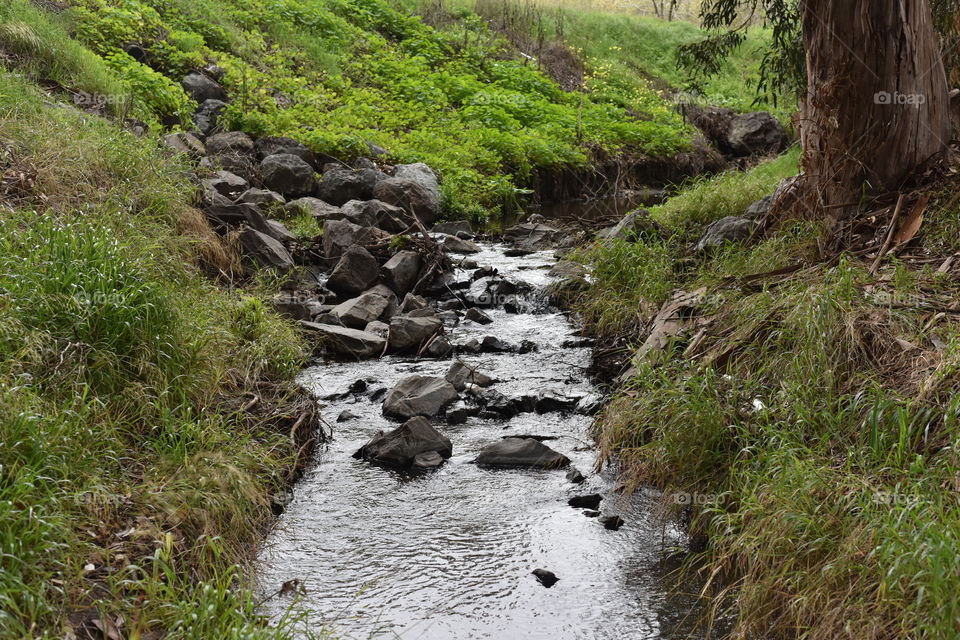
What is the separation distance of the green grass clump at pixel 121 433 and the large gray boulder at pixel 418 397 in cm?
87

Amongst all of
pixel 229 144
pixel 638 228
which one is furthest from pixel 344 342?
pixel 229 144

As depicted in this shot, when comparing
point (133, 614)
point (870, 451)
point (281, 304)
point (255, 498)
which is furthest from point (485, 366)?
point (133, 614)

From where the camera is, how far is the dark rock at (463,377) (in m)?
6.67

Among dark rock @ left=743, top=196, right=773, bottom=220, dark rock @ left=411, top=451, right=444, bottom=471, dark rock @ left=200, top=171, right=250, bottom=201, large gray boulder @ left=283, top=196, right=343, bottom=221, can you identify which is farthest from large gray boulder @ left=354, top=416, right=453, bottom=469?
large gray boulder @ left=283, top=196, right=343, bottom=221

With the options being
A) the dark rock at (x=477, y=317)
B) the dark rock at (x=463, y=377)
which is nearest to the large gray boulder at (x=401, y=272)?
the dark rock at (x=477, y=317)

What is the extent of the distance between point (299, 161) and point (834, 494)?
422 inches

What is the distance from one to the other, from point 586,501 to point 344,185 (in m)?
9.04

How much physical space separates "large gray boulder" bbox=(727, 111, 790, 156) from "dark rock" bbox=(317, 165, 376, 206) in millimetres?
11111

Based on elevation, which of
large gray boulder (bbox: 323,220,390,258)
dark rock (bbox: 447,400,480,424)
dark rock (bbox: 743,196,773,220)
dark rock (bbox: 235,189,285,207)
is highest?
dark rock (bbox: 743,196,773,220)

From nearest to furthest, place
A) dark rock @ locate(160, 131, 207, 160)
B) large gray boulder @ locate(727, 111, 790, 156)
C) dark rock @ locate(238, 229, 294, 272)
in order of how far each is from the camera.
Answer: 1. dark rock @ locate(238, 229, 294, 272)
2. dark rock @ locate(160, 131, 207, 160)
3. large gray boulder @ locate(727, 111, 790, 156)

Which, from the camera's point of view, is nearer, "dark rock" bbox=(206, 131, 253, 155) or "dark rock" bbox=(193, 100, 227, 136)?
"dark rock" bbox=(206, 131, 253, 155)

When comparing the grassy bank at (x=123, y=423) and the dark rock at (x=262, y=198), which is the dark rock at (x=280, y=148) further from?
the grassy bank at (x=123, y=423)

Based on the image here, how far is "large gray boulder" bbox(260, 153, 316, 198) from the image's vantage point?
489 inches

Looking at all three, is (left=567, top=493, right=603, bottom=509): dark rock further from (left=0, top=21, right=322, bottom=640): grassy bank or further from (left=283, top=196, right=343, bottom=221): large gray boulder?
(left=283, top=196, right=343, bottom=221): large gray boulder
